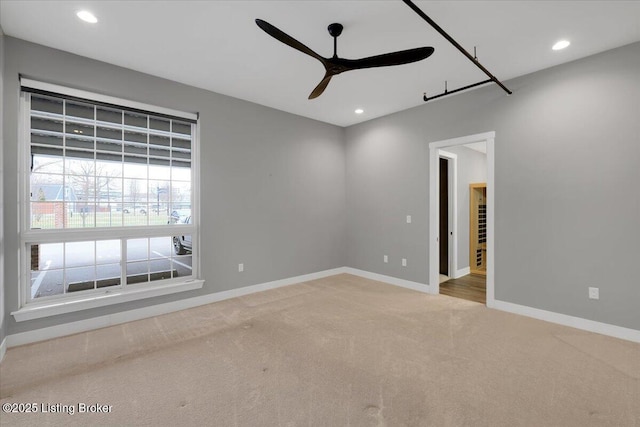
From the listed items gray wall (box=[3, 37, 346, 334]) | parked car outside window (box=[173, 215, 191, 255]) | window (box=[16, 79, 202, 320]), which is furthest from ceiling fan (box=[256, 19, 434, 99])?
parked car outside window (box=[173, 215, 191, 255])

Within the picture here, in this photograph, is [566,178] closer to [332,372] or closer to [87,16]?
[332,372]

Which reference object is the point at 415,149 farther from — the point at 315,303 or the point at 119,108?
the point at 119,108

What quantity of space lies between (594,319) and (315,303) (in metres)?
3.11

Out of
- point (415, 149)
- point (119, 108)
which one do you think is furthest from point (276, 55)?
point (415, 149)

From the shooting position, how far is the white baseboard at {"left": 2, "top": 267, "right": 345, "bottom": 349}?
8.93 ft

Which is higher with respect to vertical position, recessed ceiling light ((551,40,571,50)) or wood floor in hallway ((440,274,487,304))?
recessed ceiling light ((551,40,571,50))

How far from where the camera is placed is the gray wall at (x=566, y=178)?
2.79 metres

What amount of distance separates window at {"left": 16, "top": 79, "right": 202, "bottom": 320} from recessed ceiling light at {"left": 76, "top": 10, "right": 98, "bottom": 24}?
0.89 m

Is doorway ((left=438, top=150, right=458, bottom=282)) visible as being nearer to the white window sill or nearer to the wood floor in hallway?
the wood floor in hallway

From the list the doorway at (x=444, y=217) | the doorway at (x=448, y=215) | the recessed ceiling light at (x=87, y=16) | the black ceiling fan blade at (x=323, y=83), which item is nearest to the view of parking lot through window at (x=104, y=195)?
the recessed ceiling light at (x=87, y=16)

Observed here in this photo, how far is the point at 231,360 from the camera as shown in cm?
244

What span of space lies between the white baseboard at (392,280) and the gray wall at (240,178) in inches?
14.0

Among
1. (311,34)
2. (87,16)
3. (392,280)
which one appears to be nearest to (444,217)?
(392,280)

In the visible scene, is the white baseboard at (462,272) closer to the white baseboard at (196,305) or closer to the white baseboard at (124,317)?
the white baseboard at (196,305)
